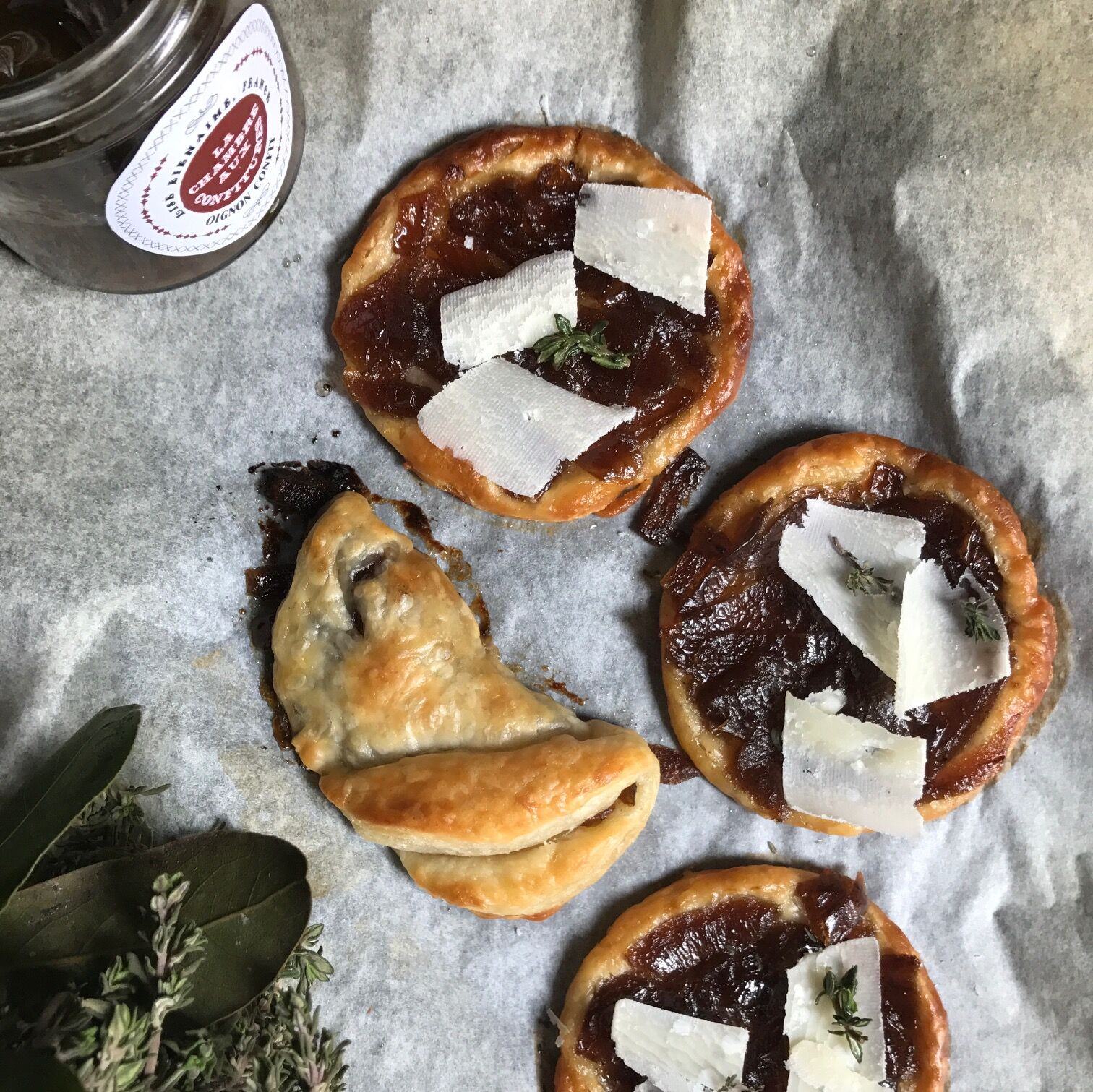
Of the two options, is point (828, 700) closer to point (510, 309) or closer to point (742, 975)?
point (742, 975)

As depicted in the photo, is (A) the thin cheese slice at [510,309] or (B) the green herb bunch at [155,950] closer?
(B) the green herb bunch at [155,950]

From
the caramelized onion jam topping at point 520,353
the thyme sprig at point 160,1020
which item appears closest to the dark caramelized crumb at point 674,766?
the caramelized onion jam topping at point 520,353

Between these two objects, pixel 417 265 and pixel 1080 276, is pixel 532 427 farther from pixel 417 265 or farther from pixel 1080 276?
pixel 1080 276

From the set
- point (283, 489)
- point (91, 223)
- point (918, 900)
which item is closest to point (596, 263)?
point (283, 489)

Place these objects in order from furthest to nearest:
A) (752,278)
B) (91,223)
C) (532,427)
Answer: (752,278) → (532,427) → (91,223)

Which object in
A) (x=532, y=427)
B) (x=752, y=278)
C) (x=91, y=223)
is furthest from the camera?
(x=752, y=278)

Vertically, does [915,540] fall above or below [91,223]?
below

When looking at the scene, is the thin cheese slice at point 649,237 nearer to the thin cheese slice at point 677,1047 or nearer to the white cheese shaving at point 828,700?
the white cheese shaving at point 828,700
